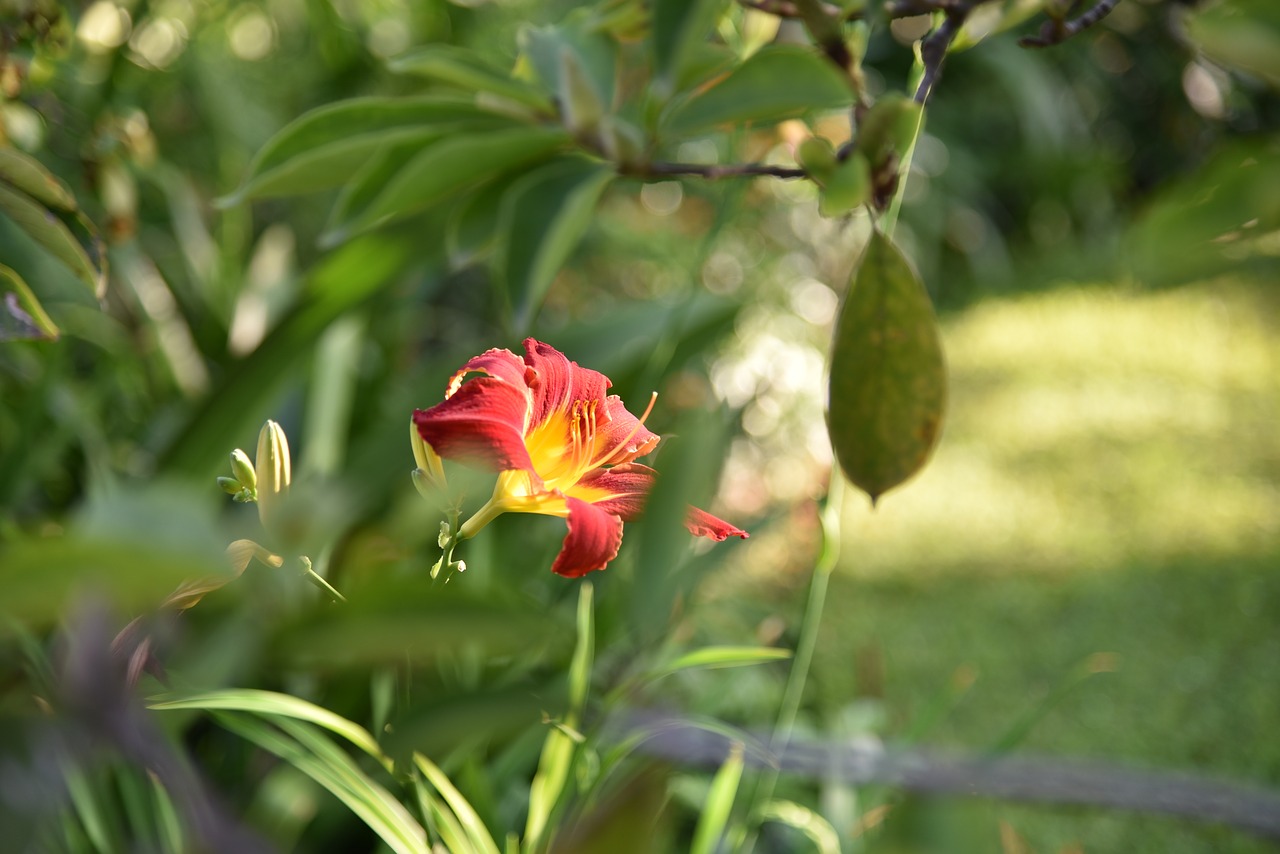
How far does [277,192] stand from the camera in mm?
461

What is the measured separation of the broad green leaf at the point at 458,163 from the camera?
0.40 m

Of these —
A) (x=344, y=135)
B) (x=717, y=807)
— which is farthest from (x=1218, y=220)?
(x=717, y=807)

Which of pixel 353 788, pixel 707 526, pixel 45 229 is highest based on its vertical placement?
pixel 45 229

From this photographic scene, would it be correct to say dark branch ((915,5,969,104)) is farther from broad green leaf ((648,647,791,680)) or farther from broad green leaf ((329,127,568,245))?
broad green leaf ((648,647,791,680))

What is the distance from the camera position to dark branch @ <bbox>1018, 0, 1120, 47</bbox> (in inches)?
13.6

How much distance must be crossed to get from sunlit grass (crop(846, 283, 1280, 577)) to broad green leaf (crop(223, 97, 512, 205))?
185cm

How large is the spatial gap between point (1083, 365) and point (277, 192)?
2.74m

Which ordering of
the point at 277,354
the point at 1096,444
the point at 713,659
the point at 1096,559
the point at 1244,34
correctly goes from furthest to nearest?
the point at 1096,444
the point at 1096,559
the point at 277,354
the point at 713,659
the point at 1244,34

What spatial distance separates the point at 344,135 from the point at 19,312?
15 centimetres

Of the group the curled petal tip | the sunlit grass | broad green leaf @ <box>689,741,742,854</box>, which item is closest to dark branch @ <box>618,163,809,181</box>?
the curled petal tip

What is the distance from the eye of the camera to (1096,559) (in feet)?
6.95

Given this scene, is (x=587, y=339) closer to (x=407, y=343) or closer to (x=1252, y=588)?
(x=407, y=343)

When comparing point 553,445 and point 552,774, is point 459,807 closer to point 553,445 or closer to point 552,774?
point 552,774

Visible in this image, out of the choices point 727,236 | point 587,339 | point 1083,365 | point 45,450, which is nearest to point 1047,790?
point 587,339
